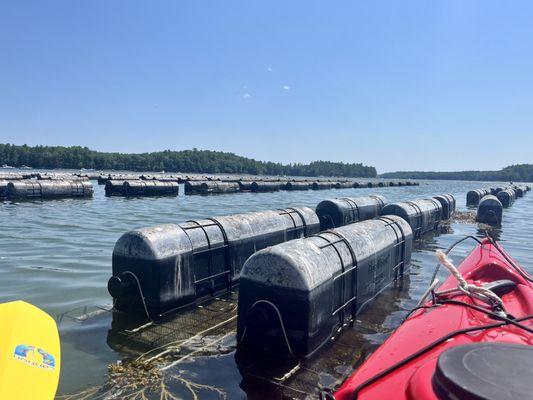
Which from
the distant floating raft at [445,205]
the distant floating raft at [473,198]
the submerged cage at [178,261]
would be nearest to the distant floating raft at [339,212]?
the submerged cage at [178,261]

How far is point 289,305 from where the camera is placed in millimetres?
6598

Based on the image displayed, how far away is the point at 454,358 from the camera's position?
2.89 m

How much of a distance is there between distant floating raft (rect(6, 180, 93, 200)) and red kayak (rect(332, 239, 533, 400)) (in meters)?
35.8

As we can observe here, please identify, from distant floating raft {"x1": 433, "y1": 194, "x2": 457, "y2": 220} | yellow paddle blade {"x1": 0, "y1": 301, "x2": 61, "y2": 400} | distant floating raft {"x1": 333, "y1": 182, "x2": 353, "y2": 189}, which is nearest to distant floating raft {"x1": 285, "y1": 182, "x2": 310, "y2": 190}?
distant floating raft {"x1": 333, "y1": 182, "x2": 353, "y2": 189}

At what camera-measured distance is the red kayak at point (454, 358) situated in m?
2.59

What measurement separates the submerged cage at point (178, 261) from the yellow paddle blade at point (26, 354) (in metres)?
4.71

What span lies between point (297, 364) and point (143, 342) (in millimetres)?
2998

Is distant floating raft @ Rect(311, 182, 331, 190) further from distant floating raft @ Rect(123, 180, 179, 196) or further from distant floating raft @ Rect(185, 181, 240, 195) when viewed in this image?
distant floating raft @ Rect(123, 180, 179, 196)

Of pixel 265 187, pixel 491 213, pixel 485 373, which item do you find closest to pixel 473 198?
pixel 491 213

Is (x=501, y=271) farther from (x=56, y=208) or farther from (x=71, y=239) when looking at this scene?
(x=56, y=208)

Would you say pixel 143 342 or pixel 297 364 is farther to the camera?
pixel 143 342

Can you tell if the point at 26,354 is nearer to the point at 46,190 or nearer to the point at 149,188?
the point at 46,190

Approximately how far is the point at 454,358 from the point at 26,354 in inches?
134

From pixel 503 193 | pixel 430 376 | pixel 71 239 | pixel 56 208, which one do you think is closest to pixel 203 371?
pixel 430 376
